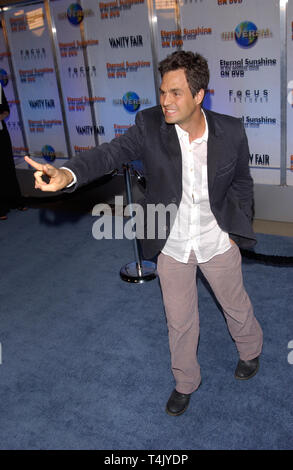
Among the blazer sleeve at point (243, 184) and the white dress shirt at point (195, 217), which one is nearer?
the white dress shirt at point (195, 217)

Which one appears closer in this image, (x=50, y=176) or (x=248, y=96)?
(x=50, y=176)

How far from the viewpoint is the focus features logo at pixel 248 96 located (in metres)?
5.31

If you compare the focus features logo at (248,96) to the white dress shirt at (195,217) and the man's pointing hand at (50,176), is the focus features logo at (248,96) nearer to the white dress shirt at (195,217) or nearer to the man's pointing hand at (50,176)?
the white dress shirt at (195,217)

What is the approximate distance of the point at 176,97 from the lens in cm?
230

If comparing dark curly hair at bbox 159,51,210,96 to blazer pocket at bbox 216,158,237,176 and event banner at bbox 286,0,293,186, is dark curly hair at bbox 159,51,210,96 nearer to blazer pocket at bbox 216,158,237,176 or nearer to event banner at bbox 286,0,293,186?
blazer pocket at bbox 216,158,237,176

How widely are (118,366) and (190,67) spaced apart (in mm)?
2121

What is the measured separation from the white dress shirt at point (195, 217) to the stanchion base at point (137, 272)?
1915 millimetres

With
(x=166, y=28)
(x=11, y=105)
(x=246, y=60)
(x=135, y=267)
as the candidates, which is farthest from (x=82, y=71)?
(x=135, y=267)

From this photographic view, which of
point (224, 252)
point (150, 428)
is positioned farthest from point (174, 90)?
point (150, 428)

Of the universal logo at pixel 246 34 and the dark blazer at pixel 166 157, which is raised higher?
the universal logo at pixel 246 34

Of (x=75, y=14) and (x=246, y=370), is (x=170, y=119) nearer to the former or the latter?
(x=246, y=370)

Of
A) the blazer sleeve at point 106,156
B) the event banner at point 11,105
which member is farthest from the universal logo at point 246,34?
the event banner at point 11,105

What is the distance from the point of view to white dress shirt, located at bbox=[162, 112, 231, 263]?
8.04 ft
